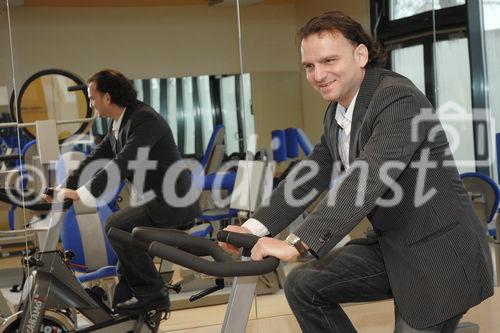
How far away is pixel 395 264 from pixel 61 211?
90.7 inches

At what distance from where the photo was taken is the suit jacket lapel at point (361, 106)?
222cm

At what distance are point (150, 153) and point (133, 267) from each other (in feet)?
2.07

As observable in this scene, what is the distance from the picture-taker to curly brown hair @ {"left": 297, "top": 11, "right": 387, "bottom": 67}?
2184 millimetres

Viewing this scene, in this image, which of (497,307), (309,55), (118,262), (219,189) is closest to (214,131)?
(219,189)

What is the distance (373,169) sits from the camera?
1986mm

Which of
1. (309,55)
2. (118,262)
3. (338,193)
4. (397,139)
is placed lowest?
(118,262)

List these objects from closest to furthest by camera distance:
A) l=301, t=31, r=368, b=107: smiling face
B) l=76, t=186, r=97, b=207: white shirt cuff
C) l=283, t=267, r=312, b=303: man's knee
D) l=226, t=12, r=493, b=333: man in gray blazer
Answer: l=226, t=12, r=493, b=333: man in gray blazer → l=301, t=31, r=368, b=107: smiling face → l=283, t=267, r=312, b=303: man's knee → l=76, t=186, r=97, b=207: white shirt cuff

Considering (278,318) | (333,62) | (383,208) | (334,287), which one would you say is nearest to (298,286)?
(334,287)

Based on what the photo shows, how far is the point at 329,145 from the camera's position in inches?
96.7

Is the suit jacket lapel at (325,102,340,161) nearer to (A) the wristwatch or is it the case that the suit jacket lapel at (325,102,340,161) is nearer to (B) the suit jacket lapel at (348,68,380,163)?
(B) the suit jacket lapel at (348,68,380,163)

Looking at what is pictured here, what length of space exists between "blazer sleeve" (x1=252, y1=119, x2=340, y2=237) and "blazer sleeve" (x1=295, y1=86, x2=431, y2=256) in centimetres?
35

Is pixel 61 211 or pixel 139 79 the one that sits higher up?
pixel 139 79

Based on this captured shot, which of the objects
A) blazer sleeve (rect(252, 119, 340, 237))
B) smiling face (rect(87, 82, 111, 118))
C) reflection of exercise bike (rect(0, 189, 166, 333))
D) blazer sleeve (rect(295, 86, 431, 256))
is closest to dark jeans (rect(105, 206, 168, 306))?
reflection of exercise bike (rect(0, 189, 166, 333))

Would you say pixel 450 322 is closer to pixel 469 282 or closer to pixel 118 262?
pixel 469 282
